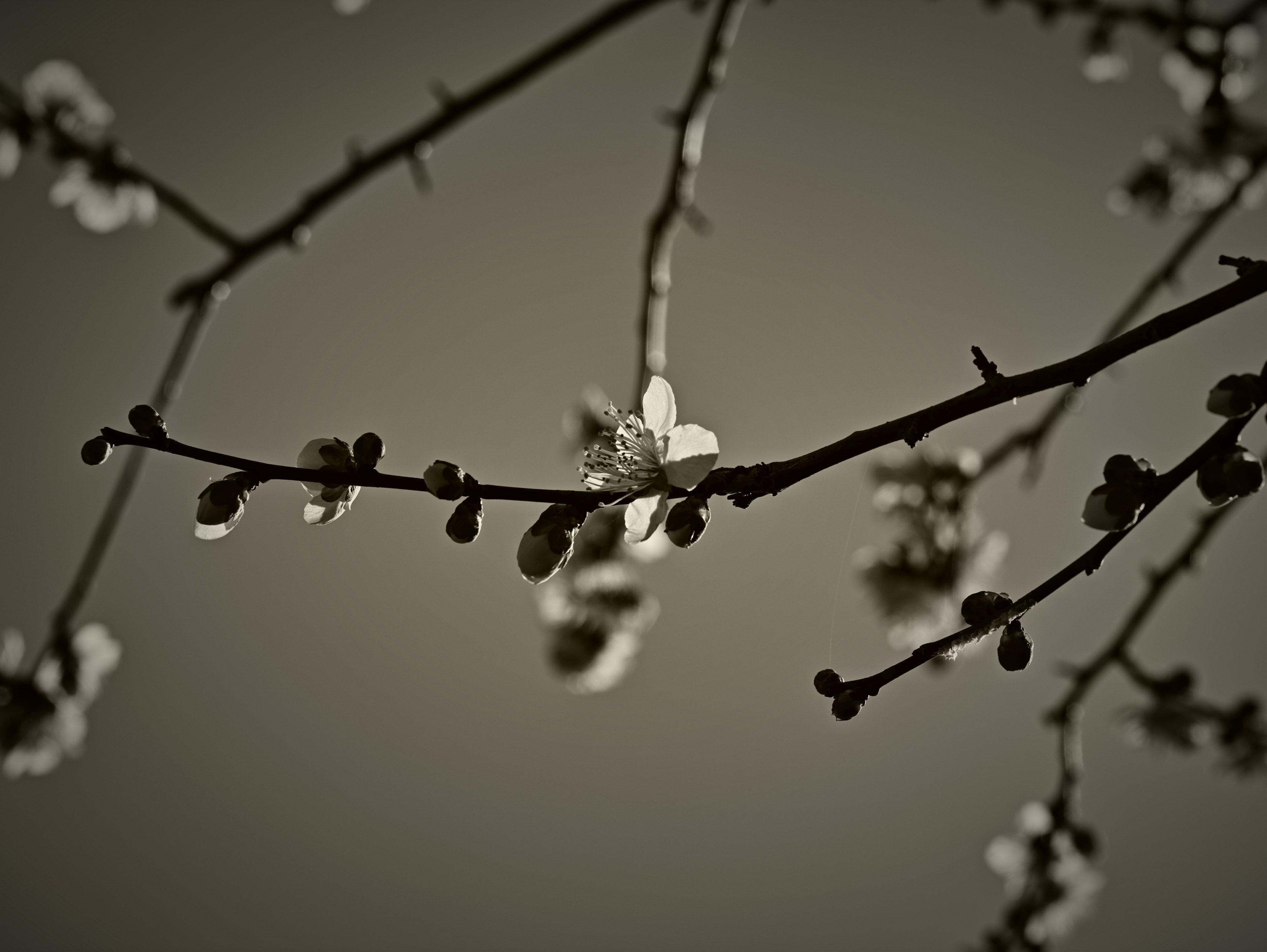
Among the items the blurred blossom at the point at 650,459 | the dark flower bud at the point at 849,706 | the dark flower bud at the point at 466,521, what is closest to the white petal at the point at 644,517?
the blurred blossom at the point at 650,459

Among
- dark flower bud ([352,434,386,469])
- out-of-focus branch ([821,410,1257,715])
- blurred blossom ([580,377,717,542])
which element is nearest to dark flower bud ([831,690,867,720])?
out-of-focus branch ([821,410,1257,715])

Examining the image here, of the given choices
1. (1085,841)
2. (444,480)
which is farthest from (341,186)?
(1085,841)

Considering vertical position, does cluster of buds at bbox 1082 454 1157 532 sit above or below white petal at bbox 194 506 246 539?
below

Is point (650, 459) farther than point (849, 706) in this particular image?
Yes

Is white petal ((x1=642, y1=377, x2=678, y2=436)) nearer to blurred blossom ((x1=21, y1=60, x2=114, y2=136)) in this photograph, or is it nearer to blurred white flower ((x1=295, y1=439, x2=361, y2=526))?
blurred white flower ((x1=295, y1=439, x2=361, y2=526))

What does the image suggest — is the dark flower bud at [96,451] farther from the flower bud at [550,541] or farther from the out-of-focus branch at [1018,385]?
the out-of-focus branch at [1018,385]

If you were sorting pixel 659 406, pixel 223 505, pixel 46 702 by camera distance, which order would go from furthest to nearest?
1. pixel 46 702
2. pixel 659 406
3. pixel 223 505

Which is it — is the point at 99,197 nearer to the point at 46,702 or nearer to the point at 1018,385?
the point at 46,702
